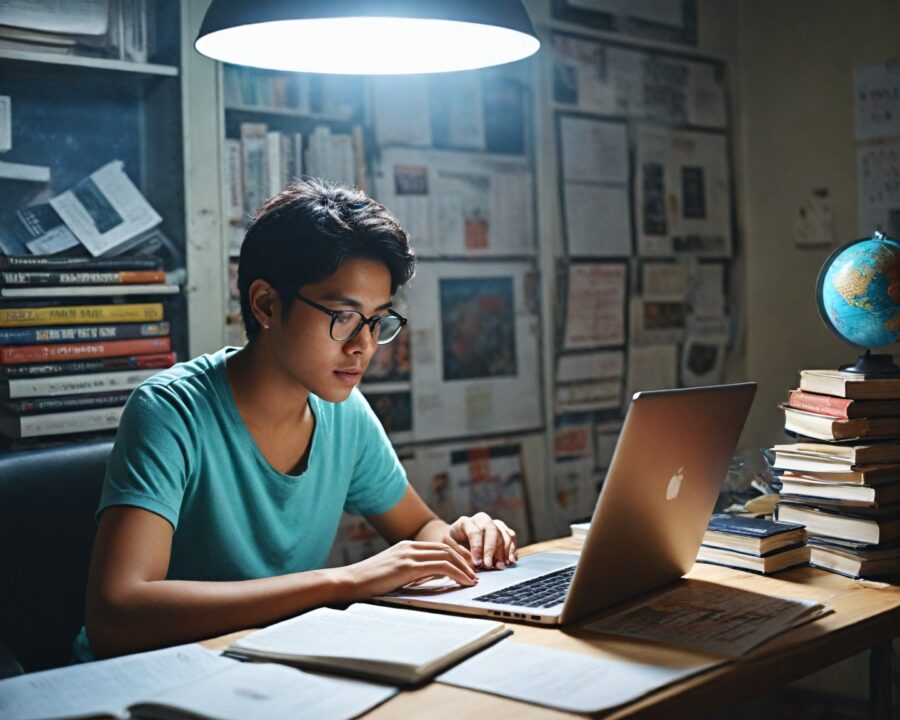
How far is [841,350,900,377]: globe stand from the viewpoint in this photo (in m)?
1.92

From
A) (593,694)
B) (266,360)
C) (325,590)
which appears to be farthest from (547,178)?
(593,694)

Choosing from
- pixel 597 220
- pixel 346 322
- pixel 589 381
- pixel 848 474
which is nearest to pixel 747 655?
pixel 848 474

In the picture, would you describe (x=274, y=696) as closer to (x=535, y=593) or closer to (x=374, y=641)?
(x=374, y=641)

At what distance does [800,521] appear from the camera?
76.2 inches

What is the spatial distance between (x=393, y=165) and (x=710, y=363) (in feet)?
4.75

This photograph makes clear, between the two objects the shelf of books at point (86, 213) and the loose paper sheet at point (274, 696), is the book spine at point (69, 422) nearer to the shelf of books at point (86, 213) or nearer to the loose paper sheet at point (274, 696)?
the shelf of books at point (86, 213)

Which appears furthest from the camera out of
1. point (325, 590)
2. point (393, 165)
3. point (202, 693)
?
point (393, 165)

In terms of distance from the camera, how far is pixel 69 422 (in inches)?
90.8

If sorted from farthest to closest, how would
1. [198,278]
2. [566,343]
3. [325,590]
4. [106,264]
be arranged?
1. [566,343]
2. [198,278]
3. [106,264]
4. [325,590]

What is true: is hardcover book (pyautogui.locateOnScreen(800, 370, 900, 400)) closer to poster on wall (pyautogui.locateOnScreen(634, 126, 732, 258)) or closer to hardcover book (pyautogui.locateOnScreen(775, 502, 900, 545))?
hardcover book (pyautogui.locateOnScreen(775, 502, 900, 545))

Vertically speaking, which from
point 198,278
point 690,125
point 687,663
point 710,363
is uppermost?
point 690,125

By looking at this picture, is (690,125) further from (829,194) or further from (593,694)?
(593,694)

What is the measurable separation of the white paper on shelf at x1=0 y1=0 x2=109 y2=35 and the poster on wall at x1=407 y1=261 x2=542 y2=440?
3.46ft

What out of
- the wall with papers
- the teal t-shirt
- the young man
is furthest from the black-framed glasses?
the wall with papers
